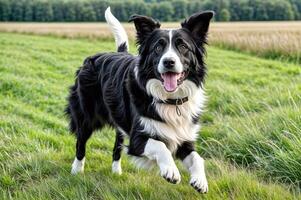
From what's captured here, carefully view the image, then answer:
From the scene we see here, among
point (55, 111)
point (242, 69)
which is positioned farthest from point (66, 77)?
point (242, 69)

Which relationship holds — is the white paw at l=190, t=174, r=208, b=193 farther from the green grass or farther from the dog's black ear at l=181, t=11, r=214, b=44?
the dog's black ear at l=181, t=11, r=214, b=44

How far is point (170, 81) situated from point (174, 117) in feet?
1.31

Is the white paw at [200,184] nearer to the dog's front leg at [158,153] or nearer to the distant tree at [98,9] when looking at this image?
the dog's front leg at [158,153]

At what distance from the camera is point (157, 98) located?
4113 mm

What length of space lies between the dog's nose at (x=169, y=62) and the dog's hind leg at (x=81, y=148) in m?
1.55

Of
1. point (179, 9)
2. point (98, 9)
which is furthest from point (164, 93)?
point (98, 9)

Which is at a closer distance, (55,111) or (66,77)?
(55,111)

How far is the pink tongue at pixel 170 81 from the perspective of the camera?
391 cm

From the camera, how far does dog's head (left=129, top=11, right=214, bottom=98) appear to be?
12.8 feet

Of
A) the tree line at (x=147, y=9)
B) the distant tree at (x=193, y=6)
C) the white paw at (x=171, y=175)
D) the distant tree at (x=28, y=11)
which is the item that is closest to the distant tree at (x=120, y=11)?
the tree line at (x=147, y=9)

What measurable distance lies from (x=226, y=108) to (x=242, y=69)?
583 cm

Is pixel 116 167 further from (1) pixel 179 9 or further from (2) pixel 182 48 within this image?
(1) pixel 179 9

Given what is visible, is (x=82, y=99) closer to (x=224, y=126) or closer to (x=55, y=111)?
(x=224, y=126)

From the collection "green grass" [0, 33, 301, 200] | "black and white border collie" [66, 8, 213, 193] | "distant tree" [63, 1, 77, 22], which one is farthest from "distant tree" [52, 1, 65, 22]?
"black and white border collie" [66, 8, 213, 193]
